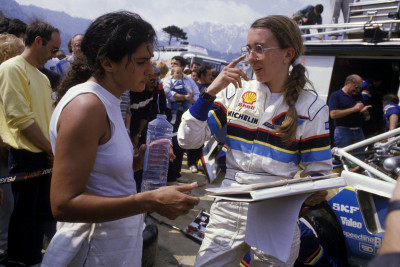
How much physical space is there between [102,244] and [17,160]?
1860mm

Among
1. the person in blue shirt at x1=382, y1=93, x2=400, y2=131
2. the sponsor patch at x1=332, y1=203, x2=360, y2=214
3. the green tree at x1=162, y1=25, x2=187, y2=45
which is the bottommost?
the sponsor patch at x1=332, y1=203, x2=360, y2=214

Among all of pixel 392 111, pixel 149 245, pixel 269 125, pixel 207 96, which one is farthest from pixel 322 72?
pixel 207 96

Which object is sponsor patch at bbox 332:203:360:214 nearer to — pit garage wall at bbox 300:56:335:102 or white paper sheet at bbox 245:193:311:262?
white paper sheet at bbox 245:193:311:262

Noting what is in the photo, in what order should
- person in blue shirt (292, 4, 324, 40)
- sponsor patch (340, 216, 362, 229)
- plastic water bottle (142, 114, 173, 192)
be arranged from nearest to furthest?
plastic water bottle (142, 114, 173, 192)
sponsor patch (340, 216, 362, 229)
person in blue shirt (292, 4, 324, 40)

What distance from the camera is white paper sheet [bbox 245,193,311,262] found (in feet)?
5.22

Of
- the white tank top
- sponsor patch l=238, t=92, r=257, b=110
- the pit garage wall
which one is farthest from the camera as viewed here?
the pit garage wall

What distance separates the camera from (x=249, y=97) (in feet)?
6.77

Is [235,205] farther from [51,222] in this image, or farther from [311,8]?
[311,8]

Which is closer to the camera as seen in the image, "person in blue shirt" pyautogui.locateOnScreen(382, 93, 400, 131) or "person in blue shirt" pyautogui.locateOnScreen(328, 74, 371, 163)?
"person in blue shirt" pyautogui.locateOnScreen(382, 93, 400, 131)

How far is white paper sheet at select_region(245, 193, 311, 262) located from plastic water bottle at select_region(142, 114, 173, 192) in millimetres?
765

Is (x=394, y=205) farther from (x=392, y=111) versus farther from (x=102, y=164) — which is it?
(x=392, y=111)

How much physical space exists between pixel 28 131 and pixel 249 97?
1.91 metres

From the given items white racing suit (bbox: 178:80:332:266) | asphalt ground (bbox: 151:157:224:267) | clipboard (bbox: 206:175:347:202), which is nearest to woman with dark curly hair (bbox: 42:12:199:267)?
clipboard (bbox: 206:175:347:202)

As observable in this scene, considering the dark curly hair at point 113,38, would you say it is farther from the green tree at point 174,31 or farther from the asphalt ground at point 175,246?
the green tree at point 174,31
